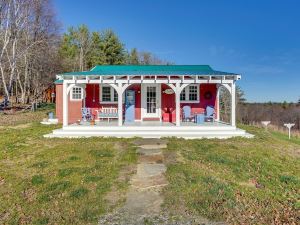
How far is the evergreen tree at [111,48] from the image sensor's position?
4372cm

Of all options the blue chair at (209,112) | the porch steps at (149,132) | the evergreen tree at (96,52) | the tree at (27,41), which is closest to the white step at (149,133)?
the porch steps at (149,132)

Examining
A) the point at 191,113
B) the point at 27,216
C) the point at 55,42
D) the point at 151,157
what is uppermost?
the point at 55,42

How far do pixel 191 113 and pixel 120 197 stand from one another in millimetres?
10458

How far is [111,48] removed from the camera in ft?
143

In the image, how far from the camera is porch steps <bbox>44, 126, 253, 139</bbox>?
12.5 metres

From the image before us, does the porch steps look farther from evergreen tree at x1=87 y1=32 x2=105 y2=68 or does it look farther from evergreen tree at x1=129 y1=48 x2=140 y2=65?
evergreen tree at x1=129 y1=48 x2=140 y2=65

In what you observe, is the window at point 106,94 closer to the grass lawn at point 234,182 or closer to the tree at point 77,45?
the grass lawn at point 234,182

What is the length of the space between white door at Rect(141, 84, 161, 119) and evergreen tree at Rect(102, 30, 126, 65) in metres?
29.4

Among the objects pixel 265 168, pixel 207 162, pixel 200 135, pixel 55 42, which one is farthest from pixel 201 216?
pixel 55 42

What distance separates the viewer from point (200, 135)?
12.5 metres

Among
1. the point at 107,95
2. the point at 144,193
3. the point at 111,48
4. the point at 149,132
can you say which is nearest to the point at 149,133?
the point at 149,132

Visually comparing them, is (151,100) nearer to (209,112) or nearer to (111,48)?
(209,112)

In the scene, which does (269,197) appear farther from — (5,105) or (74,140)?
(5,105)

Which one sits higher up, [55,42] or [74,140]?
[55,42]
